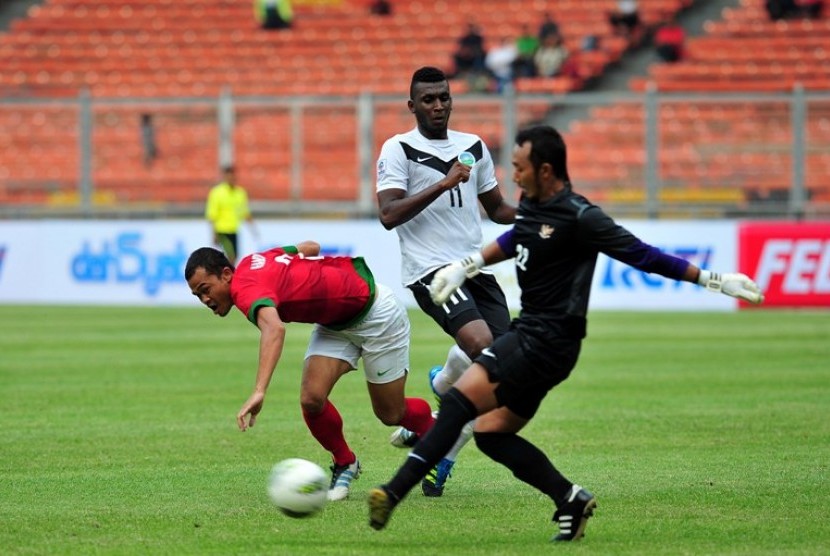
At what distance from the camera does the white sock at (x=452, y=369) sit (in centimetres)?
894

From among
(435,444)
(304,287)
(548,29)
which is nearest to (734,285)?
(435,444)

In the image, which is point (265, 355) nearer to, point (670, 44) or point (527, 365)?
point (527, 365)

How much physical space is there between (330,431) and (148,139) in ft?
68.0

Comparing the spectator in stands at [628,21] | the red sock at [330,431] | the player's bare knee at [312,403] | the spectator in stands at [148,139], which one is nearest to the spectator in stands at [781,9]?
the spectator in stands at [628,21]

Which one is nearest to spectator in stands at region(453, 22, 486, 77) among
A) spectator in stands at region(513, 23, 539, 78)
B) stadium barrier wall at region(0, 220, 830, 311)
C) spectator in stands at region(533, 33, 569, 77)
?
spectator in stands at region(513, 23, 539, 78)

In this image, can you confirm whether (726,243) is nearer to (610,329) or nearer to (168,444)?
(610,329)

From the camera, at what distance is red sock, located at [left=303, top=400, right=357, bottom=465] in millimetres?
8656

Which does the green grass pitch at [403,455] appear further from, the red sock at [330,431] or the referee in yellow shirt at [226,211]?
the referee in yellow shirt at [226,211]

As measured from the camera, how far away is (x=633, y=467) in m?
9.52

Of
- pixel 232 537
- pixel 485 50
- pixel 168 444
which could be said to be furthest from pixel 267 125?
pixel 232 537

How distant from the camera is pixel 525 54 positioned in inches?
1222

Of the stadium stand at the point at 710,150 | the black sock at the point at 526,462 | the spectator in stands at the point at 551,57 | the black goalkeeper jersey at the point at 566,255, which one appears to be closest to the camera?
the black goalkeeper jersey at the point at 566,255

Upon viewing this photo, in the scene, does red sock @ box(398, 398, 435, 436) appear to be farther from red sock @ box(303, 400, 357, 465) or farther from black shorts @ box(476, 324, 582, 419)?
black shorts @ box(476, 324, 582, 419)

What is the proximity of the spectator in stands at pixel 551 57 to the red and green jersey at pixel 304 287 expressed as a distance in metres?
22.6
